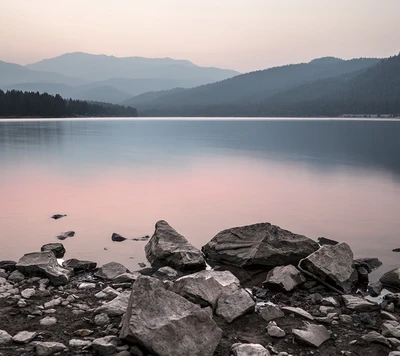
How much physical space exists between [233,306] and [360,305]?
98.0 inches

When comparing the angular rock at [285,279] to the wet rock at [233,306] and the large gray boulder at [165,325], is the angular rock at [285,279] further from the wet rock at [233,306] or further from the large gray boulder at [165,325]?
the large gray boulder at [165,325]

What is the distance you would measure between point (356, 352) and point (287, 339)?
1.02m

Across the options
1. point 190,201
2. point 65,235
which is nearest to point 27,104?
point 190,201

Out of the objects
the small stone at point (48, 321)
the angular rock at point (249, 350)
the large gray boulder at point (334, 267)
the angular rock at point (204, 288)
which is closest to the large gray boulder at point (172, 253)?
the angular rock at point (204, 288)

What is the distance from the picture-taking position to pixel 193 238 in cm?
1391

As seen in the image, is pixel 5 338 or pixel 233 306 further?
pixel 233 306

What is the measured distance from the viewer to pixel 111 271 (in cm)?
989

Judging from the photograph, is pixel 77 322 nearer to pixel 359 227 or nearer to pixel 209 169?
pixel 359 227

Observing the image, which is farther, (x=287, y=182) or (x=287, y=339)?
(x=287, y=182)

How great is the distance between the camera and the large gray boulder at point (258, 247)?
11.0 metres

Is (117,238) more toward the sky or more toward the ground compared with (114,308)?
more toward the ground

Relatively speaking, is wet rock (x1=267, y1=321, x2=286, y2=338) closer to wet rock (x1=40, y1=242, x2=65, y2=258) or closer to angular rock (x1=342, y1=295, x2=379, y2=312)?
angular rock (x1=342, y1=295, x2=379, y2=312)

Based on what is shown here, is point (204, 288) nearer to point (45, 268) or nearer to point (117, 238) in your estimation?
point (45, 268)

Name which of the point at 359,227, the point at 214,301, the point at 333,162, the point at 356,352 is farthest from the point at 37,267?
the point at 333,162
